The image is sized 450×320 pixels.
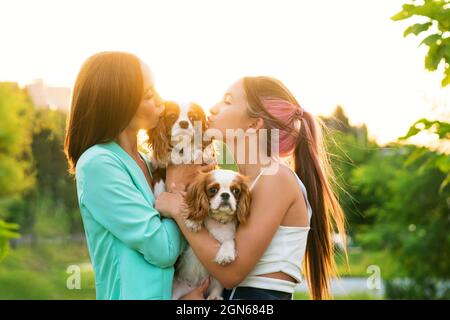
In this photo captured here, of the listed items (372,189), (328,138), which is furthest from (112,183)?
(372,189)

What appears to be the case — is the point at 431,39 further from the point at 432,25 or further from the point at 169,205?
the point at 169,205

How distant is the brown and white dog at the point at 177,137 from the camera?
10.3 ft

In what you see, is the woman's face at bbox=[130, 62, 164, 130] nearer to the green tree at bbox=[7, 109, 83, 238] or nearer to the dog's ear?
the dog's ear

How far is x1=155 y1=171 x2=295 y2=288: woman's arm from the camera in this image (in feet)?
9.02

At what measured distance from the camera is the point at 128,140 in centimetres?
287

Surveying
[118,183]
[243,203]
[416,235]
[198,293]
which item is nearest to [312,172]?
[243,203]

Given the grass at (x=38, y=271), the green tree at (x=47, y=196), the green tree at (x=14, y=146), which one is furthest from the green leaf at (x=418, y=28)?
the green tree at (x=14, y=146)

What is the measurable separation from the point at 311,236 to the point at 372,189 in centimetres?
1796

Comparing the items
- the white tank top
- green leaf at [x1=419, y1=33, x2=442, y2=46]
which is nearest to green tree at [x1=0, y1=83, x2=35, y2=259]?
the white tank top

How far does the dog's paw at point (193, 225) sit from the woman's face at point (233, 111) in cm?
47

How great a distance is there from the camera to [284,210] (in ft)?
9.25

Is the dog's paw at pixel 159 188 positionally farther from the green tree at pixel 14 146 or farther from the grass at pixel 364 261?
the green tree at pixel 14 146

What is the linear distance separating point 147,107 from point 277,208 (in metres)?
0.69
